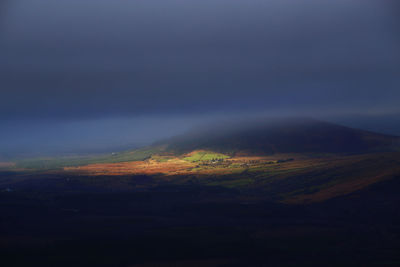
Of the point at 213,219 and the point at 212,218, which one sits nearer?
the point at 213,219

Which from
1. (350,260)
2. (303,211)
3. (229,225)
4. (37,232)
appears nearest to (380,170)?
(303,211)

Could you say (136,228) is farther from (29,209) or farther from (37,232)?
(29,209)

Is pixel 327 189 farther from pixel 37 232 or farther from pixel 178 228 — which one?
pixel 37 232

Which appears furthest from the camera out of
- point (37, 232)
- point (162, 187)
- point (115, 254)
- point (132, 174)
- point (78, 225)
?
point (132, 174)

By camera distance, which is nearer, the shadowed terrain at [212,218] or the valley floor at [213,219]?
the valley floor at [213,219]

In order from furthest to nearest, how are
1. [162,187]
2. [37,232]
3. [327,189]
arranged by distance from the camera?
[162,187]
[327,189]
[37,232]

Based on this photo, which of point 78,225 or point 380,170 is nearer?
point 78,225

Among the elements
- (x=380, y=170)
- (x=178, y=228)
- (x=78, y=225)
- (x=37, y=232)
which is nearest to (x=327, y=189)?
(x=380, y=170)

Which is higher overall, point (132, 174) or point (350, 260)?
point (132, 174)

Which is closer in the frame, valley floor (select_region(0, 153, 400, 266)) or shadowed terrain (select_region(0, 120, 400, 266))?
valley floor (select_region(0, 153, 400, 266))
